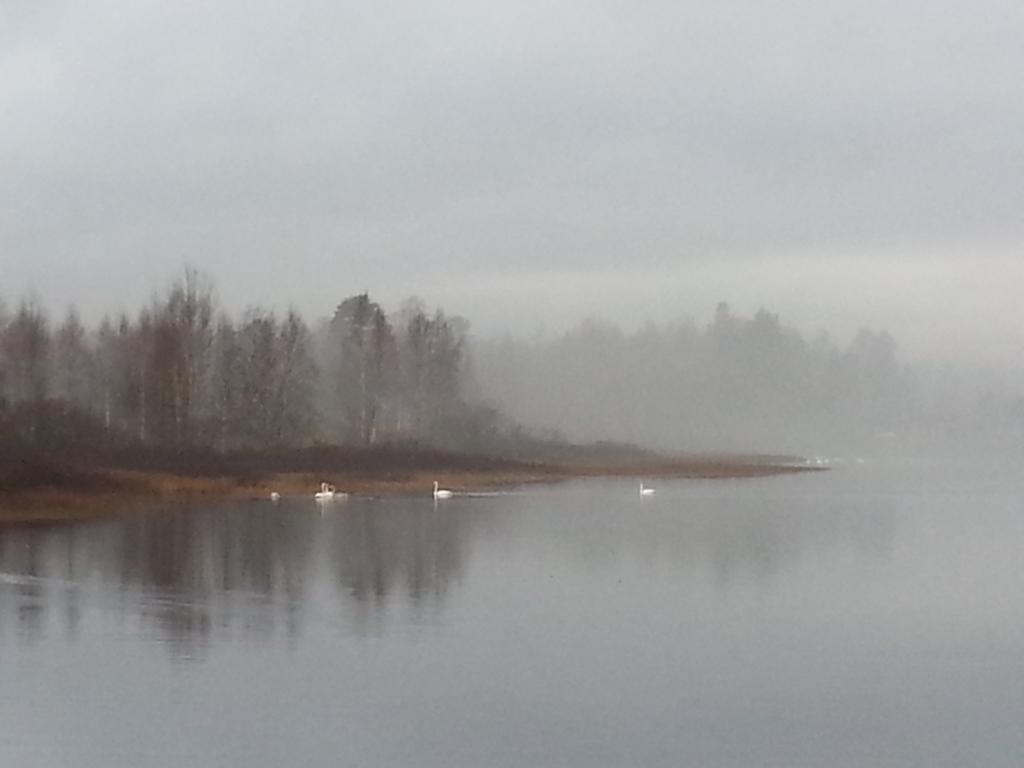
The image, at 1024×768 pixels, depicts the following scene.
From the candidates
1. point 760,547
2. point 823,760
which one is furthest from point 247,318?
point 823,760

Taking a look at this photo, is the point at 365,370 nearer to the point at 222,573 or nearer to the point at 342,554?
the point at 342,554

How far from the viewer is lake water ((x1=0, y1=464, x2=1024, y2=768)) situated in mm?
11961

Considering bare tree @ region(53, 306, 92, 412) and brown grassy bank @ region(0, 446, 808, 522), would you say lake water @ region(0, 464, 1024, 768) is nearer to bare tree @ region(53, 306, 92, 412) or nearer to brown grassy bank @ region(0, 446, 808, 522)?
brown grassy bank @ region(0, 446, 808, 522)

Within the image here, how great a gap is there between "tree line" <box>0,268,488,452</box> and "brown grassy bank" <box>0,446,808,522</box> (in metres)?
5.01

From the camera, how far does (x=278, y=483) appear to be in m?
55.2

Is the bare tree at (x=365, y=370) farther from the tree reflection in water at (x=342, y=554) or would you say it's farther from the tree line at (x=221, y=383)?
the tree reflection in water at (x=342, y=554)

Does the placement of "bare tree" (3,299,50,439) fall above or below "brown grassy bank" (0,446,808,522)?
above

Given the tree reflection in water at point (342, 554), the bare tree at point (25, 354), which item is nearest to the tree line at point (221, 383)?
the bare tree at point (25, 354)

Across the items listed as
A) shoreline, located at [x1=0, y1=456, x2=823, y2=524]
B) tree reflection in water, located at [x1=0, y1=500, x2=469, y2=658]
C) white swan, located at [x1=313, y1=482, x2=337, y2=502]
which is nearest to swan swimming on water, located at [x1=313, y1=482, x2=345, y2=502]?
white swan, located at [x1=313, y1=482, x2=337, y2=502]

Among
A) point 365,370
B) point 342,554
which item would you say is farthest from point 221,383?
point 342,554

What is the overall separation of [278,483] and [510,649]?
3962 centimetres

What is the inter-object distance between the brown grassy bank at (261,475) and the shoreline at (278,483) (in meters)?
0.04

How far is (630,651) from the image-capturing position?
55.4 feet

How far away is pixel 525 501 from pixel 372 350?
28715 millimetres
